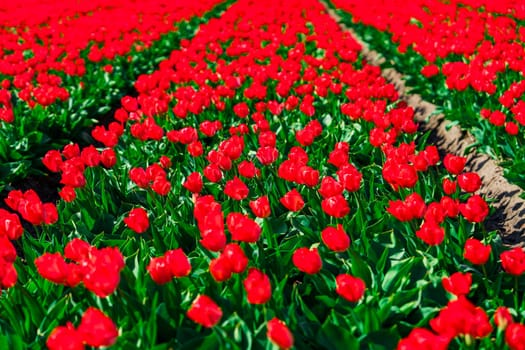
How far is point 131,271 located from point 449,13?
8.64 meters

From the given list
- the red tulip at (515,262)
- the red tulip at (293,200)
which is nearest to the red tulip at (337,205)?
the red tulip at (293,200)

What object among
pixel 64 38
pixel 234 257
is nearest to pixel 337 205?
pixel 234 257

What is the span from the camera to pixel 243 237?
2.62m

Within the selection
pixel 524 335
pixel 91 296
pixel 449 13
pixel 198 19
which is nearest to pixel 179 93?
pixel 91 296

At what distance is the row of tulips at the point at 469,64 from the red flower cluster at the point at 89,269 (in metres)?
3.41

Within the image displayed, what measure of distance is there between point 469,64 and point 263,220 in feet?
16.3

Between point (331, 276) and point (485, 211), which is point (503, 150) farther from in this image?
point (331, 276)

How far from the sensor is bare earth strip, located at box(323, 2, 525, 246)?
448 centimetres

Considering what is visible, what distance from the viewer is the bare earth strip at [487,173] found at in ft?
14.7

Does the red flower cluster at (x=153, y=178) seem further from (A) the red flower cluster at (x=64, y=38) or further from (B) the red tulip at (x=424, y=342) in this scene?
(A) the red flower cluster at (x=64, y=38)

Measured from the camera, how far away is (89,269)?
7.79 feet

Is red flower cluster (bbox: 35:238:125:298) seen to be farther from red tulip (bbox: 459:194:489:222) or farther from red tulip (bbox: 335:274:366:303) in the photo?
red tulip (bbox: 459:194:489:222)

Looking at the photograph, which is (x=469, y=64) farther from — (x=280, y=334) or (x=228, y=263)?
(x=280, y=334)

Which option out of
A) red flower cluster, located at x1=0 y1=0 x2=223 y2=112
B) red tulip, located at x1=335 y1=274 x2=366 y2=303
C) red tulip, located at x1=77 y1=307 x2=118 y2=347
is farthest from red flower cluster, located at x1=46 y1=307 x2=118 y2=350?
red flower cluster, located at x1=0 y1=0 x2=223 y2=112
